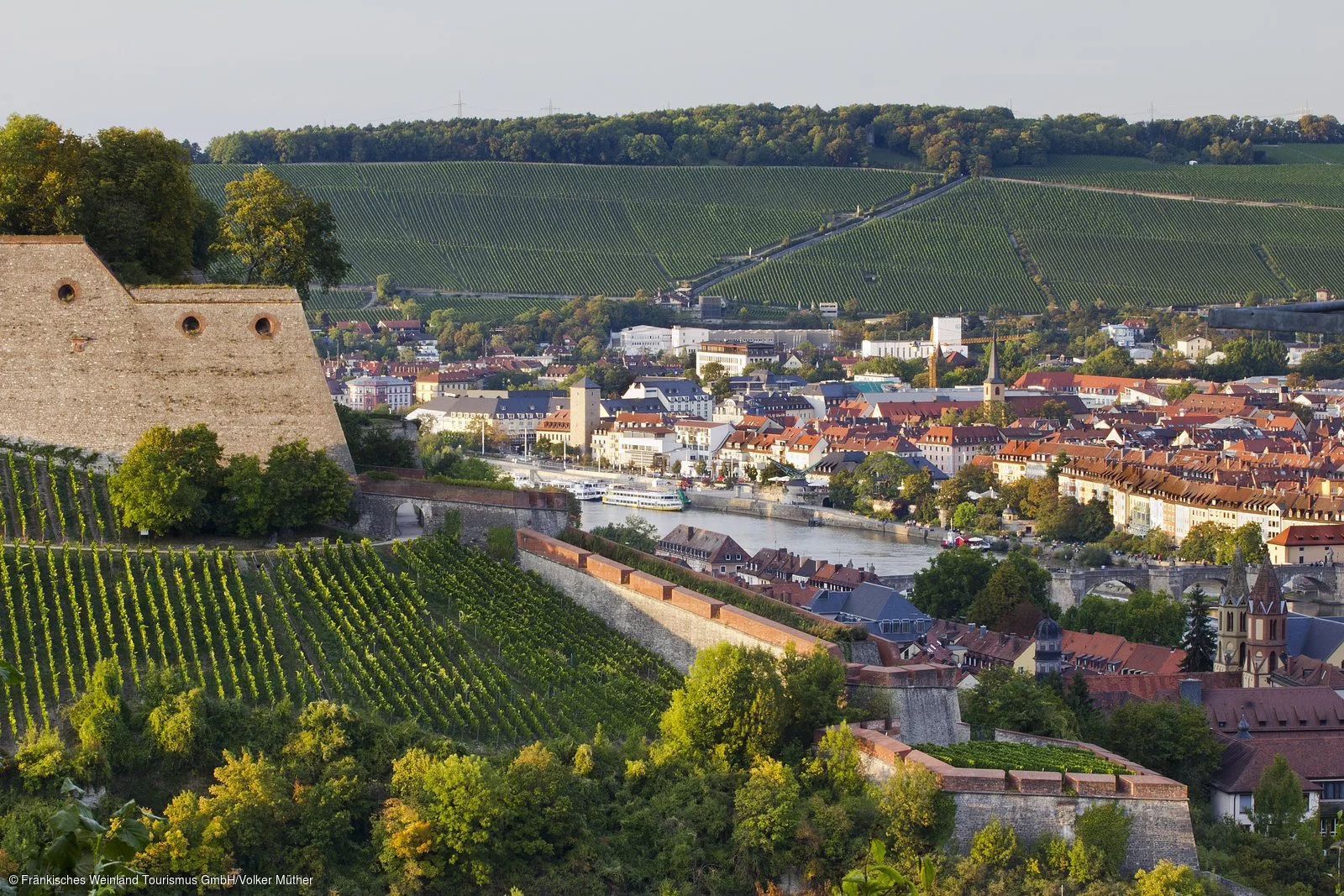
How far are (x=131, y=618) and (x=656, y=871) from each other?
497 cm

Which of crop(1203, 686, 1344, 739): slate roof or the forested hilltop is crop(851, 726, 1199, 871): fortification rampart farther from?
the forested hilltop

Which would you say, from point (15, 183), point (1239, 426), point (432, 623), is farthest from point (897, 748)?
point (1239, 426)

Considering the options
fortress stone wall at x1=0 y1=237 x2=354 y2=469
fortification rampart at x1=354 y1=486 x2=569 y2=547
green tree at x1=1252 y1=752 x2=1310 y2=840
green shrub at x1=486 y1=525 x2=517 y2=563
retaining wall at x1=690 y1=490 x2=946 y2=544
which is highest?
fortress stone wall at x1=0 y1=237 x2=354 y2=469

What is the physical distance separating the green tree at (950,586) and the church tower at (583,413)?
38364 mm

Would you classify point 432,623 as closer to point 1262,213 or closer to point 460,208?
point 460,208

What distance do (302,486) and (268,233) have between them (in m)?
5.17

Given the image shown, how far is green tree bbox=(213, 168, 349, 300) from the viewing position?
2467 centimetres

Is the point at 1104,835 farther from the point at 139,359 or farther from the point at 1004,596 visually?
the point at 1004,596

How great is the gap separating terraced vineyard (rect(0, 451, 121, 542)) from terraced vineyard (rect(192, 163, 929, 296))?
274 ft

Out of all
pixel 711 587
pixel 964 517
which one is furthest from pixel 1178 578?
pixel 711 587

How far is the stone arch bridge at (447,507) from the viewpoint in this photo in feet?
72.1

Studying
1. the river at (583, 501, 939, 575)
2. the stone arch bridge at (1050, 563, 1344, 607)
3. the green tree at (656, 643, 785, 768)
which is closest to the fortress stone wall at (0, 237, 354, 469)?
the green tree at (656, 643, 785, 768)

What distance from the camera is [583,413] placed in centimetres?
8131

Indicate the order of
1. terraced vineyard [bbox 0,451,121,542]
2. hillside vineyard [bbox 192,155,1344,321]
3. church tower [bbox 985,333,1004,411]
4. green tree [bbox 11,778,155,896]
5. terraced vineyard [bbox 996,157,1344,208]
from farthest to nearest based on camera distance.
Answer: terraced vineyard [bbox 996,157,1344,208]
hillside vineyard [bbox 192,155,1344,321]
church tower [bbox 985,333,1004,411]
terraced vineyard [bbox 0,451,121,542]
green tree [bbox 11,778,155,896]
